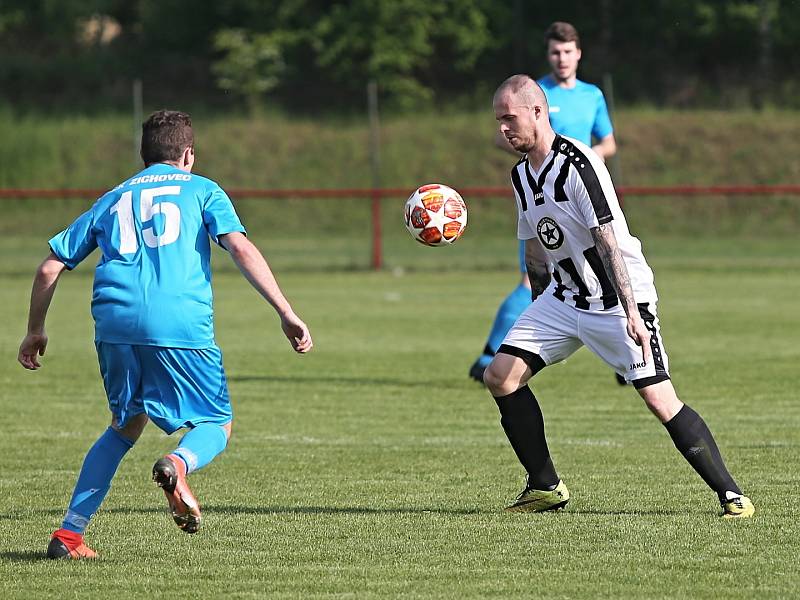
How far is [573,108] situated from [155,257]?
5456 millimetres

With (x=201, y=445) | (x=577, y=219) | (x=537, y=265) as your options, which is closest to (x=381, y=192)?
(x=537, y=265)

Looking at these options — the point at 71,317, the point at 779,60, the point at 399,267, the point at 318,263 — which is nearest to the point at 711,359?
the point at 71,317

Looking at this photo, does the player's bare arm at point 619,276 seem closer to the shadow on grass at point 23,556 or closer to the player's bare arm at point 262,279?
the player's bare arm at point 262,279

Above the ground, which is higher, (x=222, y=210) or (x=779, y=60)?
(x=222, y=210)

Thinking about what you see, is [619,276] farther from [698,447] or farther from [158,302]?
[158,302]

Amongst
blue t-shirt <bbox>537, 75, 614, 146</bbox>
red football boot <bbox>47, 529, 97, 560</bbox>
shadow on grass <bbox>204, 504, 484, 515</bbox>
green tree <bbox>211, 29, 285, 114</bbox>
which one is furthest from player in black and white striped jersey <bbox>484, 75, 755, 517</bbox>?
green tree <bbox>211, 29, 285, 114</bbox>

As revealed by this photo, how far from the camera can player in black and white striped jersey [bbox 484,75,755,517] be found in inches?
233

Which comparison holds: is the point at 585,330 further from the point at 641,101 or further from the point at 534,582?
the point at 641,101

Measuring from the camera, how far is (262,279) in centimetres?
521

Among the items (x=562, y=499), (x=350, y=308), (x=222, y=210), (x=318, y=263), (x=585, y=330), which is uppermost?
(x=222, y=210)

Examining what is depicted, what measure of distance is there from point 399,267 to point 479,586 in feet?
64.6

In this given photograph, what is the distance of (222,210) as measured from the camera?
528 cm

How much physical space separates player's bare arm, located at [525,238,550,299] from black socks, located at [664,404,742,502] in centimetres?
86

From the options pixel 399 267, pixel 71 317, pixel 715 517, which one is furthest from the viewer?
pixel 399 267
